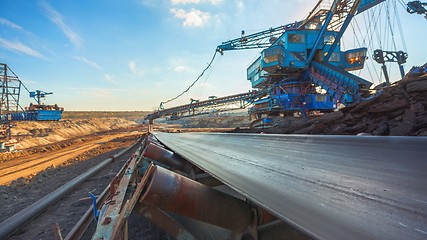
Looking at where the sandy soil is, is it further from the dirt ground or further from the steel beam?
the steel beam

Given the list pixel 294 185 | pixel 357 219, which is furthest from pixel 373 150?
pixel 357 219

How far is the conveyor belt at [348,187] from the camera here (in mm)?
939

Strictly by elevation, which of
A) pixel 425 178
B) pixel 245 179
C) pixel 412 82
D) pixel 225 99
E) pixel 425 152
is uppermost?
pixel 225 99

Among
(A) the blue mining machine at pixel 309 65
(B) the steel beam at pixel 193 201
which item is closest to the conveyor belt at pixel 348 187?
(B) the steel beam at pixel 193 201

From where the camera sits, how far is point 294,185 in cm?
164

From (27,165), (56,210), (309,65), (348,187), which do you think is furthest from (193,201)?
(309,65)

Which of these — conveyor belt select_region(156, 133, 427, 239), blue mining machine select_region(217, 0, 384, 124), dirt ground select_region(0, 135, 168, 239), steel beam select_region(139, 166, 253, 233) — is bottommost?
dirt ground select_region(0, 135, 168, 239)

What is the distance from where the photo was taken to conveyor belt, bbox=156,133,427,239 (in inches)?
37.0

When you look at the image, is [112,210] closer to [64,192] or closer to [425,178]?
[425,178]

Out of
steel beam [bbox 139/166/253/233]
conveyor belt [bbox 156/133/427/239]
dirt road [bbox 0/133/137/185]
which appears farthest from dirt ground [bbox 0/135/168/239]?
dirt road [bbox 0/133/137/185]

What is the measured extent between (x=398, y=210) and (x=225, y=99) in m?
32.8

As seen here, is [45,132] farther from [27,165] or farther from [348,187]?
[348,187]

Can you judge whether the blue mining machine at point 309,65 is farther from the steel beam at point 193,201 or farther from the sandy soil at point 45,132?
the sandy soil at point 45,132

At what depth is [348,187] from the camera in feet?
4.71
